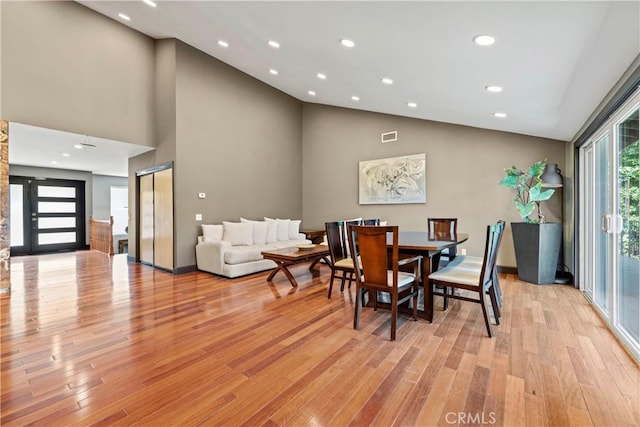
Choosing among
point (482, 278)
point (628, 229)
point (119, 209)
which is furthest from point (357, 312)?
point (119, 209)

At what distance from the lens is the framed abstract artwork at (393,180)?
5.56 metres

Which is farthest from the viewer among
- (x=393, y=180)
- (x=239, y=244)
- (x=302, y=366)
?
(x=393, y=180)

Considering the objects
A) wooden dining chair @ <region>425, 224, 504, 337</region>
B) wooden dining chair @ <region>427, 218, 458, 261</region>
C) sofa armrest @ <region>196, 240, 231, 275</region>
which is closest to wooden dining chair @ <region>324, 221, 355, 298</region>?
wooden dining chair @ <region>425, 224, 504, 337</region>

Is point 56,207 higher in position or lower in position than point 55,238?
higher

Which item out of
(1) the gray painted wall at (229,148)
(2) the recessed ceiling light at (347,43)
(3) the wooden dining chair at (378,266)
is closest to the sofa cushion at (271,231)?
(1) the gray painted wall at (229,148)

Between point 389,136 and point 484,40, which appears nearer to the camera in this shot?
point 484,40

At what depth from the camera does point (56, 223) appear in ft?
27.0

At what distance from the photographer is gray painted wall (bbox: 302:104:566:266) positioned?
4777 mm

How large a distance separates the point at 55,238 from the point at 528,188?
38.1 ft

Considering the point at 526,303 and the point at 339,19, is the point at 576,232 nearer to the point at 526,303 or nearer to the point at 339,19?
the point at 526,303

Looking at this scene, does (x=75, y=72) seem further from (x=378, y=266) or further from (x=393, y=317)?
(x=393, y=317)

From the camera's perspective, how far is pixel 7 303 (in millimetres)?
3311

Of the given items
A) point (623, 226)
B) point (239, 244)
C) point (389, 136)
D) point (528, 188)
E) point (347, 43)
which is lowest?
point (239, 244)

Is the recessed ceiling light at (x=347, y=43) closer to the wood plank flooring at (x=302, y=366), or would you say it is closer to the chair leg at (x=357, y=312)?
the chair leg at (x=357, y=312)
